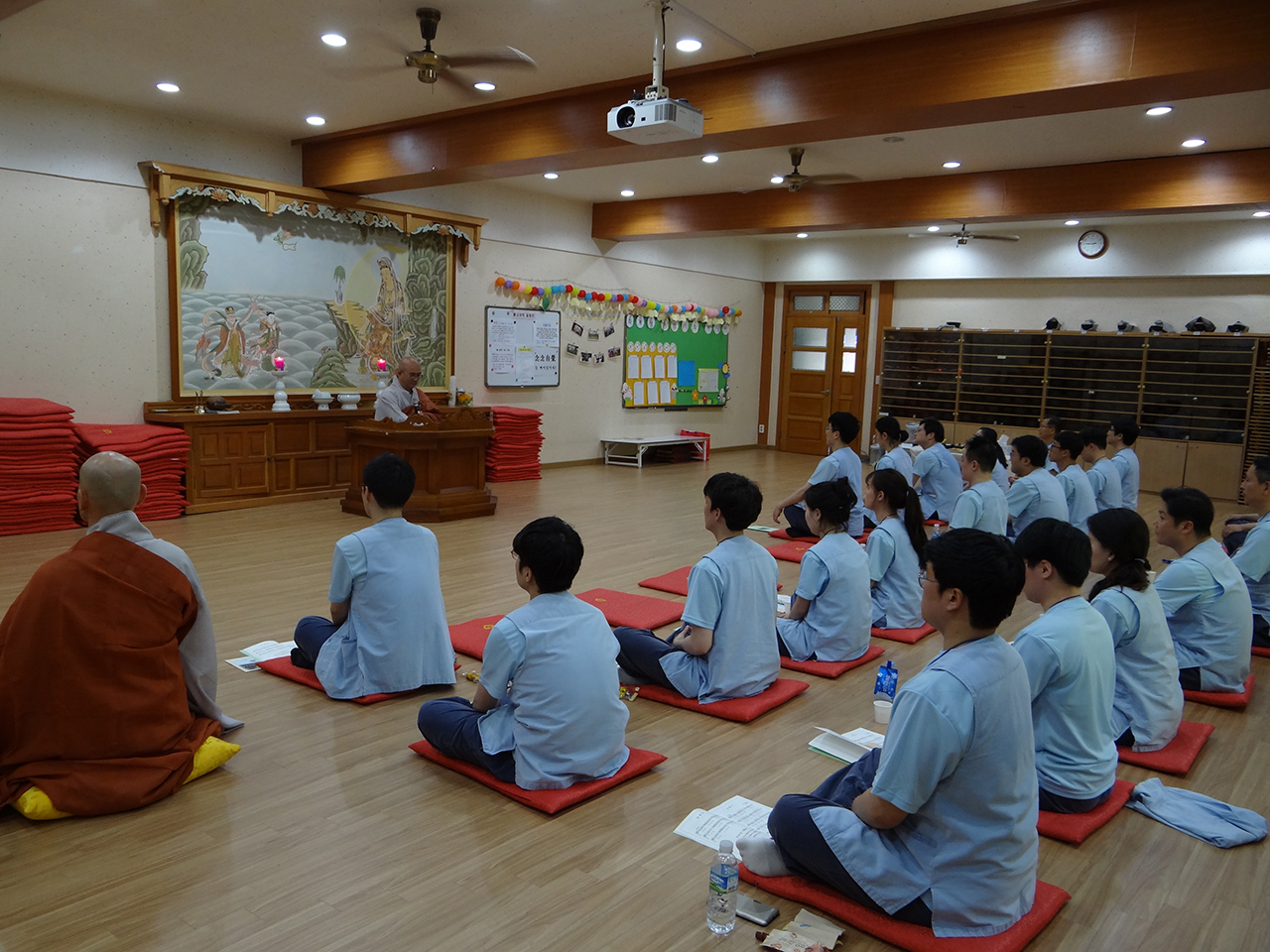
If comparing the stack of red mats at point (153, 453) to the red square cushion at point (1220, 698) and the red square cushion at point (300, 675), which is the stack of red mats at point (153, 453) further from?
the red square cushion at point (1220, 698)

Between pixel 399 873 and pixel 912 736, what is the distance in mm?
1455

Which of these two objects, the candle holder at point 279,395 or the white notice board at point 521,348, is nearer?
the candle holder at point 279,395

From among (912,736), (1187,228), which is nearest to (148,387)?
(912,736)

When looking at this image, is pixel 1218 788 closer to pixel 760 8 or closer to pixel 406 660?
pixel 406 660

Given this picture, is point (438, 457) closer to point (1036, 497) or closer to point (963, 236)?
point (1036, 497)

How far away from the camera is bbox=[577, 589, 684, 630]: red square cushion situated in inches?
191

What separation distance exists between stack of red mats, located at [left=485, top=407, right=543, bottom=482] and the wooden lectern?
67.8 inches

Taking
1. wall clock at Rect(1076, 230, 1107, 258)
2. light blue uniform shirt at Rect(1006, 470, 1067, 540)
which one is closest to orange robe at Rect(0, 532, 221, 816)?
light blue uniform shirt at Rect(1006, 470, 1067, 540)

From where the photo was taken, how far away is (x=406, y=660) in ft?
12.1

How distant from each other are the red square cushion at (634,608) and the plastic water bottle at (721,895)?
2.45 meters

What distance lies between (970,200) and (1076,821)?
279 inches

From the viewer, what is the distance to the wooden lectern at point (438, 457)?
742 centimetres

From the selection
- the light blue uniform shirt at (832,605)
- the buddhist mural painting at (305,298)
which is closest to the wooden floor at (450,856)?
the light blue uniform shirt at (832,605)

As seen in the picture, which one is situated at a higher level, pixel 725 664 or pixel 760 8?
pixel 760 8
